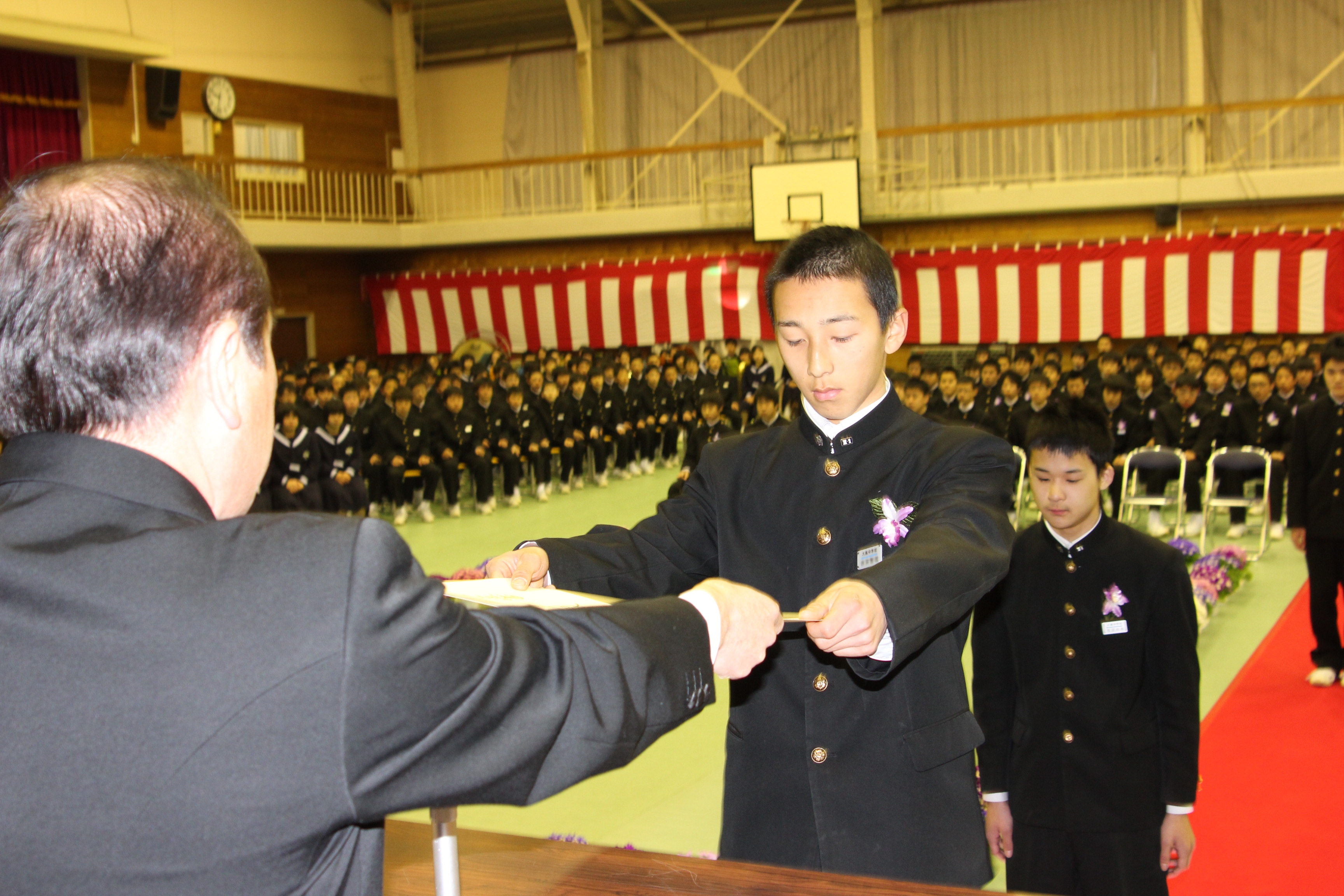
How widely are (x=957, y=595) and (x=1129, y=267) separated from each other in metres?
12.5

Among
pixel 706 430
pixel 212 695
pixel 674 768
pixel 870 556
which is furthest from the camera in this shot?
pixel 706 430

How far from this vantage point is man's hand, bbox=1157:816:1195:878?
206cm

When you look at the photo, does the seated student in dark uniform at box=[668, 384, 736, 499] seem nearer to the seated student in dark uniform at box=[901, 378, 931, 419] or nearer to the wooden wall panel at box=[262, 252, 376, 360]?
the seated student in dark uniform at box=[901, 378, 931, 419]

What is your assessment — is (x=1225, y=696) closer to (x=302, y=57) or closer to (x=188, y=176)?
(x=188, y=176)

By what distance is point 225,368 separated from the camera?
0.75 metres

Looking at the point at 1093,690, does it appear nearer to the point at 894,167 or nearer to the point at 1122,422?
the point at 1122,422

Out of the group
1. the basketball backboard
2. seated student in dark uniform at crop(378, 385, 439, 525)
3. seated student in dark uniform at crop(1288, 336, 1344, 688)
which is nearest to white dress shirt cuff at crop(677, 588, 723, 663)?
seated student in dark uniform at crop(1288, 336, 1344, 688)

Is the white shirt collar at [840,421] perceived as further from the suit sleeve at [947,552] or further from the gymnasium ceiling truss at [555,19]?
the gymnasium ceiling truss at [555,19]

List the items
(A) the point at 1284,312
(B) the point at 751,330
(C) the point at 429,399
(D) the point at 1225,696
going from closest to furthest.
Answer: (D) the point at 1225,696 < (C) the point at 429,399 < (A) the point at 1284,312 < (B) the point at 751,330

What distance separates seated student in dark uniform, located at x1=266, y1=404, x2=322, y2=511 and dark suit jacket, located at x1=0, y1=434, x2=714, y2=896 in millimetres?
7063

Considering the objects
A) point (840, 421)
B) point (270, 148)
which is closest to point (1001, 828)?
point (840, 421)

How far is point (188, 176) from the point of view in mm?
768

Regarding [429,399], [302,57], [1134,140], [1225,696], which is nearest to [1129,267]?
[1134,140]

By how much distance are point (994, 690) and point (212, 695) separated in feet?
6.31
